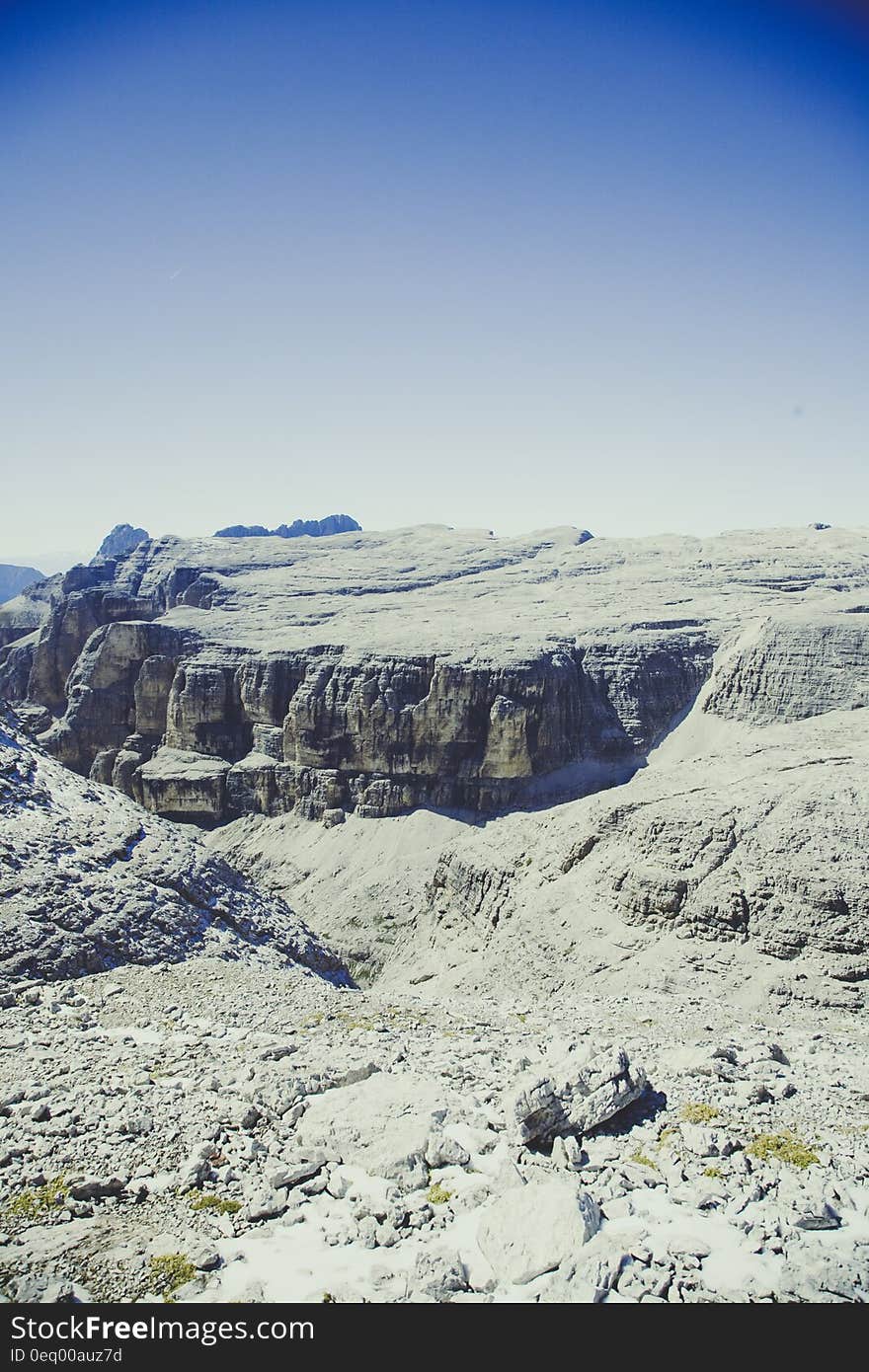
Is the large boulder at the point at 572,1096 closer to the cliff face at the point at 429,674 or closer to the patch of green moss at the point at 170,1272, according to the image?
the patch of green moss at the point at 170,1272

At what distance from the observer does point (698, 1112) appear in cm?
1540

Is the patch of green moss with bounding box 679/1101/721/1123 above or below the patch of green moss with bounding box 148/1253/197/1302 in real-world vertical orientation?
below

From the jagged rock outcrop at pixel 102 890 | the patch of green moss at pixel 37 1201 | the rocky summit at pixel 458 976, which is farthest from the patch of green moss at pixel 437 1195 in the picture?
the jagged rock outcrop at pixel 102 890

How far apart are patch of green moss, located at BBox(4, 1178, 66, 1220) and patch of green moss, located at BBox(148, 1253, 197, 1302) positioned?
2.55 meters

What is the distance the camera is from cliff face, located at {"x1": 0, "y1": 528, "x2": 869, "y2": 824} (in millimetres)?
77000

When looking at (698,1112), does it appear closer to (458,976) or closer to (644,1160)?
(644,1160)

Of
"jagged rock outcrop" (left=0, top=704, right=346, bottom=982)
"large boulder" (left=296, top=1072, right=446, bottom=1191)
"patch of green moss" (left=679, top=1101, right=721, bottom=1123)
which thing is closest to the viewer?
"large boulder" (left=296, top=1072, right=446, bottom=1191)

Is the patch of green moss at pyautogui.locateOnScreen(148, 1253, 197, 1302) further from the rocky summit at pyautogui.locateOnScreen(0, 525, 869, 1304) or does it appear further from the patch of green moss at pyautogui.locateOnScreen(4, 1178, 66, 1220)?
the patch of green moss at pyautogui.locateOnScreen(4, 1178, 66, 1220)

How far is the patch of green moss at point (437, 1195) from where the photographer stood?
497 inches

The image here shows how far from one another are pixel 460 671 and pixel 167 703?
125ft

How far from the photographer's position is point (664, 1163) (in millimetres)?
13711

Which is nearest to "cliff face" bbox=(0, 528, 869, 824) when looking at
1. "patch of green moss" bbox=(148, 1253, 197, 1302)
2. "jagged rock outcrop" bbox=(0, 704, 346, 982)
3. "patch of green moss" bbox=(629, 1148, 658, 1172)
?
"jagged rock outcrop" bbox=(0, 704, 346, 982)
